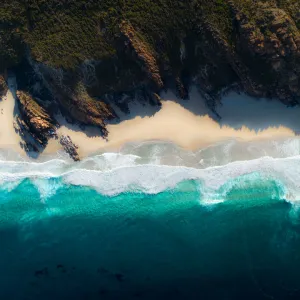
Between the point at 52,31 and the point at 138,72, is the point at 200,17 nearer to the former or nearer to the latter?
the point at 138,72

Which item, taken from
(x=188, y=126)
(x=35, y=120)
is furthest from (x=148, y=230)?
(x=35, y=120)

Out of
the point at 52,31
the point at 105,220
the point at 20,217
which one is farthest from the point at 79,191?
the point at 52,31

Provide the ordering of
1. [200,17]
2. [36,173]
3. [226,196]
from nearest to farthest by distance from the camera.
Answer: [200,17] → [226,196] → [36,173]

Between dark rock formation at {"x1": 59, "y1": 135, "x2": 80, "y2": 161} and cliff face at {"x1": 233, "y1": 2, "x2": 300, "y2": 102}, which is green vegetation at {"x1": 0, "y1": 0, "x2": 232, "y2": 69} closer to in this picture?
cliff face at {"x1": 233, "y1": 2, "x2": 300, "y2": 102}

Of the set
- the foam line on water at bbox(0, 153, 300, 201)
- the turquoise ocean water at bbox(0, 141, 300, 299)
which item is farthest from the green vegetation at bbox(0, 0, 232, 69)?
the turquoise ocean water at bbox(0, 141, 300, 299)

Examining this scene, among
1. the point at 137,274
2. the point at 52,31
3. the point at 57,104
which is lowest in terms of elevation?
the point at 137,274

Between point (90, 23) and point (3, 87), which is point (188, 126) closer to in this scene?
point (90, 23)

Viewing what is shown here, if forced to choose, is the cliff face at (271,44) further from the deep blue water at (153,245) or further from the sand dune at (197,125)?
the deep blue water at (153,245)
